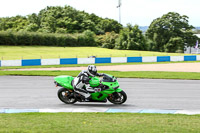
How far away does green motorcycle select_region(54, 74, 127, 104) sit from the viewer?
38.3 ft

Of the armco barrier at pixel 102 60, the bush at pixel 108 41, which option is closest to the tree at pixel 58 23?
the bush at pixel 108 41

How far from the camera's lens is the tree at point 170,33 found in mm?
81188

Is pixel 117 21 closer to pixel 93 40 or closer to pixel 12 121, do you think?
pixel 93 40

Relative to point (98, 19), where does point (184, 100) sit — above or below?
below

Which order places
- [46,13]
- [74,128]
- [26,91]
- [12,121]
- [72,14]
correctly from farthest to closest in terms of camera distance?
[46,13] → [72,14] → [26,91] → [12,121] → [74,128]

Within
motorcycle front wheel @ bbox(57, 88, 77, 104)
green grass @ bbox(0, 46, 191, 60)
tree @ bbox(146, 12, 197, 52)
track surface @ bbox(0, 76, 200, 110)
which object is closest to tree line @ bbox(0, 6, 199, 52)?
tree @ bbox(146, 12, 197, 52)

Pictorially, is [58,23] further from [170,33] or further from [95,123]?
[95,123]

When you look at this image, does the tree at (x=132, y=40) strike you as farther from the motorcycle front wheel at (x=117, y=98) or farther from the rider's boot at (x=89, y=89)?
the rider's boot at (x=89, y=89)

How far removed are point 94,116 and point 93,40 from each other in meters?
74.9

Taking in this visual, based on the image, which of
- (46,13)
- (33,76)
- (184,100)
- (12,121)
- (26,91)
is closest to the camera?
(12,121)

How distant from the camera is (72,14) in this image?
9944 centimetres

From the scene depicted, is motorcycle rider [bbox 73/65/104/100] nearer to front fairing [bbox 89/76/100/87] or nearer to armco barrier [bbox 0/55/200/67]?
front fairing [bbox 89/76/100/87]

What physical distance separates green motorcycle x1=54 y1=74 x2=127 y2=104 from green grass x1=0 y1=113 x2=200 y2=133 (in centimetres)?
178

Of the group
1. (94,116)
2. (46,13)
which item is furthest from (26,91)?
(46,13)
